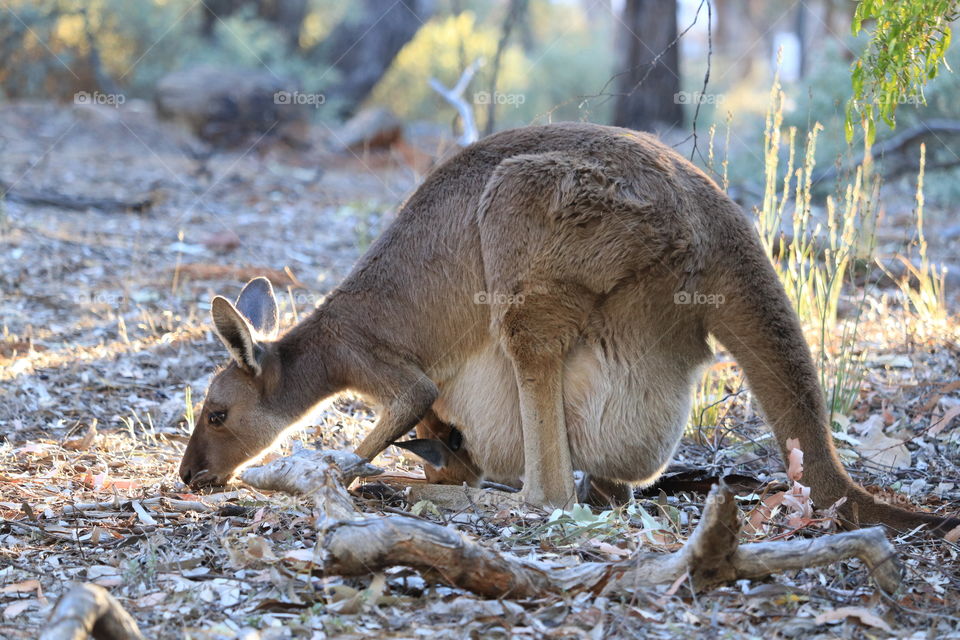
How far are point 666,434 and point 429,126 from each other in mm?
12219

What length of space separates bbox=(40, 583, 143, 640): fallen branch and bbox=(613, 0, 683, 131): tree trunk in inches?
404

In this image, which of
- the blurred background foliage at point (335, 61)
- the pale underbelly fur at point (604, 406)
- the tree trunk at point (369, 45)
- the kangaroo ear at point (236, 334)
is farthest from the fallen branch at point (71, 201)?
the tree trunk at point (369, 45)

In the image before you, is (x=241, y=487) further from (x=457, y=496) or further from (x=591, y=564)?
(x=591, y=564)

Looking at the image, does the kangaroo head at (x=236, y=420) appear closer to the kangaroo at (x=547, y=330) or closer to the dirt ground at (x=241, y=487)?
the kangaroo at (x=547, y=330)

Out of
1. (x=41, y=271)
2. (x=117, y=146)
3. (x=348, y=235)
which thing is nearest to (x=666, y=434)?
(x=41, y=271)

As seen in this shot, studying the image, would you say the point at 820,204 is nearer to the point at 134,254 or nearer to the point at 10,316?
the point at 134,254

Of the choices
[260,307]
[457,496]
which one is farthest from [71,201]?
[457,496]

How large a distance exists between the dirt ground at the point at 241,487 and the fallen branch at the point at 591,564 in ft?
0.18

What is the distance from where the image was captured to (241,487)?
412cm

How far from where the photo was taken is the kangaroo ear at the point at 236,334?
12.0 feet

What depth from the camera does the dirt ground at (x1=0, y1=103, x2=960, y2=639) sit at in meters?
2.75

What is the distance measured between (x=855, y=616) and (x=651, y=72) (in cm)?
1035

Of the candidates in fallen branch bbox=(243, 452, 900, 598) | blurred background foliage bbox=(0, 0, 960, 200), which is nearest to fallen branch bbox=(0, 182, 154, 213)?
blurred background foliage bbox=(0, 0, 960, 200)

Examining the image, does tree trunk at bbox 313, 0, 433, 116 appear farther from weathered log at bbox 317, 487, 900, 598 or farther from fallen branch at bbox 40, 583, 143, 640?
fallen branch at bbox 40, 583, 143, 640
